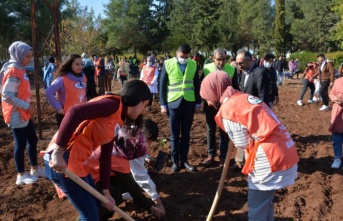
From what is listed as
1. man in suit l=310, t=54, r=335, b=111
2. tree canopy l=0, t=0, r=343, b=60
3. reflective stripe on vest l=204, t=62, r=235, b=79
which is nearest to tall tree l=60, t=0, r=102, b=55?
tree canopy l=0, t=0, r=343, b=60

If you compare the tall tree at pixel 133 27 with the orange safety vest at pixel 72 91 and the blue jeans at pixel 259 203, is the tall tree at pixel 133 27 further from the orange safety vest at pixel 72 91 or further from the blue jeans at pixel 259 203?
the blue jeans at pixel 259 203

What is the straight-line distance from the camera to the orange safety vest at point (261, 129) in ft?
8.04

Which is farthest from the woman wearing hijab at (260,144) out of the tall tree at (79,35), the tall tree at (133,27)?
the tall tree at (133,27)

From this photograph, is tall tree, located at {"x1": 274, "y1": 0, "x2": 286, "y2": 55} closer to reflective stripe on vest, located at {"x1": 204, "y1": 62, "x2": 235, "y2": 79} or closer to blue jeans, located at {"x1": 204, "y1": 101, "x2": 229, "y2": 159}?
reflective stripe on vest, located at {"x1": 204, "y1": 62, "x2": 235, "y2": 79}

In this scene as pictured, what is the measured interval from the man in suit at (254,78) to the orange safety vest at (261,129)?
2440 mm

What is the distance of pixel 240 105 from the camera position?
2.49 metres

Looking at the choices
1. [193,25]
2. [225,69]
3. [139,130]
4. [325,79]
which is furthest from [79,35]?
[139,130]

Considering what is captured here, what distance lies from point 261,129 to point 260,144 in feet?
0.39

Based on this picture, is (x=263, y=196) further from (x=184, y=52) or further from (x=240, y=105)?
(x=184, y=52)

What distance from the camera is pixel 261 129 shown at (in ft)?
8.04

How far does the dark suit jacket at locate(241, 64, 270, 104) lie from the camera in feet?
16.0

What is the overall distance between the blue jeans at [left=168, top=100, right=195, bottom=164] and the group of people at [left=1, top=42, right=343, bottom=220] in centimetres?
1

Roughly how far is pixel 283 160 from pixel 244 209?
4.91 feet

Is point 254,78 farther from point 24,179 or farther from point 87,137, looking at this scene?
point 24,179
